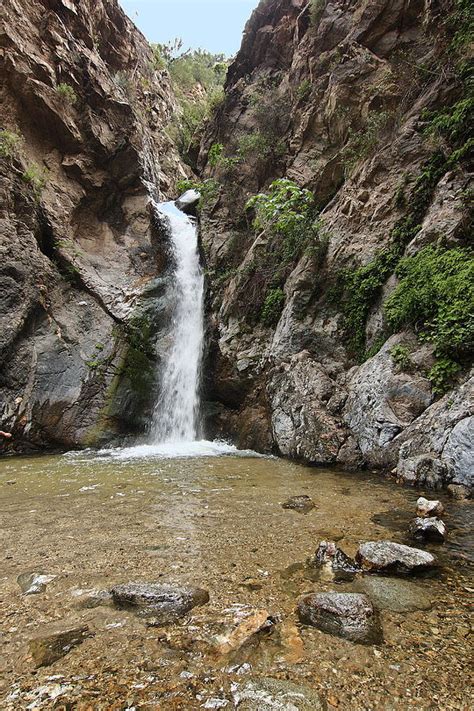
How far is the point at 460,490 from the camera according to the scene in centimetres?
455

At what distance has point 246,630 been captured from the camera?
2.01 m

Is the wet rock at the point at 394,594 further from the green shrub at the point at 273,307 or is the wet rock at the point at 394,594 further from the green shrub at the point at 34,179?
the green shrub at the point at 34,179

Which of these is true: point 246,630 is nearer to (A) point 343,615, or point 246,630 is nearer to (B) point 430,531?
(A) point 343,615

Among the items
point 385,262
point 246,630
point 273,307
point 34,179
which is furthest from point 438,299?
point 34,179

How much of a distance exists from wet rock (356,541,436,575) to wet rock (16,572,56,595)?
7.66 ft

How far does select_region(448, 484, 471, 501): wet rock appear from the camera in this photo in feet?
14.6

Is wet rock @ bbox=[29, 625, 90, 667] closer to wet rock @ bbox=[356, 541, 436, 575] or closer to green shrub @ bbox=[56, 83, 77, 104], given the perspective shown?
wet rock @ bbox=[356, 541, 436, 575]

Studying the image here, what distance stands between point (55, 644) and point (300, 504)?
3.08 metres

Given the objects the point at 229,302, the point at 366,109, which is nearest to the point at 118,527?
the point at 229,302

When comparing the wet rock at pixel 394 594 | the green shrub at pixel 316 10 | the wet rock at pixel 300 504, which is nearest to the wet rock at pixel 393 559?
the wet rock at pixel 394 594

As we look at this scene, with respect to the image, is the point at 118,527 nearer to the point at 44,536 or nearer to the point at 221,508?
the point at 44,536

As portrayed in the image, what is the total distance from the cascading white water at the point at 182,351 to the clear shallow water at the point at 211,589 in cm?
669

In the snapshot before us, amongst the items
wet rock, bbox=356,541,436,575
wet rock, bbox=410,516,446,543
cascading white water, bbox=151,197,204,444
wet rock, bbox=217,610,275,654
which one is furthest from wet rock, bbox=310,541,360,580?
cascading white water, bbox=151,197,204,444

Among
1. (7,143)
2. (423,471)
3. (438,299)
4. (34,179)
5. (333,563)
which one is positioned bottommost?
(333,563)
